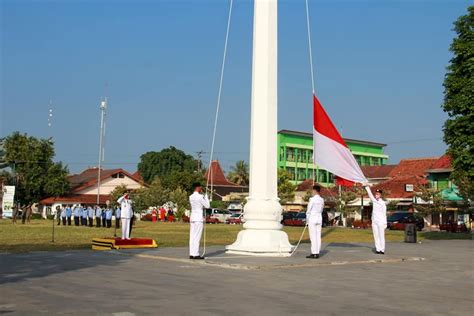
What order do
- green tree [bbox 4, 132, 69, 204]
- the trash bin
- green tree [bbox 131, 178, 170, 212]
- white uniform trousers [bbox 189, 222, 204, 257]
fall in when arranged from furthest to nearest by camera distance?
green tree [bbox 131, 178, 170, 212] < green tree [bbox 4, 132, 69, 204] < the trash bin < white uniform trousers [bbox 189, 222, 204, 257]

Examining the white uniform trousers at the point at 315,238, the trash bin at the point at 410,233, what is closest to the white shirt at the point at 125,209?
the white uniform trousers at the point at 315,238

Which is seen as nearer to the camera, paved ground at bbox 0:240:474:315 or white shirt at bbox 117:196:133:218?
paved ground at bbox 0:240:474:315

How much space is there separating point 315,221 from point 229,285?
6411 mm

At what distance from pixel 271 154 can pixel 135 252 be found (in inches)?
182

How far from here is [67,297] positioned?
9.20 meters

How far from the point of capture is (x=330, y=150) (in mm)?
17141

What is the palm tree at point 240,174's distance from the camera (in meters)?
116

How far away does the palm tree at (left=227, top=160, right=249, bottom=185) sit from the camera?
116 meters

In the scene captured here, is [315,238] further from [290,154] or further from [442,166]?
[290,154]

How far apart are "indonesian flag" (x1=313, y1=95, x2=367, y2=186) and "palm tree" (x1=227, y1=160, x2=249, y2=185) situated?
97299 millimetres

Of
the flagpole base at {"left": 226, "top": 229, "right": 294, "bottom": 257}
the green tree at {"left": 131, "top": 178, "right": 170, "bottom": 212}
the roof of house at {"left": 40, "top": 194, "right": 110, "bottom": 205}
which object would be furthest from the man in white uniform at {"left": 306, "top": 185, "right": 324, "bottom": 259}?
the roof of house at {"left": 40, "top": 194, "right": 110, "bottom": 205}

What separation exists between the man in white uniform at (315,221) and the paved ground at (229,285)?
39 cm

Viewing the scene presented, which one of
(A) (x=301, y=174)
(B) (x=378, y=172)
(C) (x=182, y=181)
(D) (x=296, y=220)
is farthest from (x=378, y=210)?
(A) (x=301, y=174)

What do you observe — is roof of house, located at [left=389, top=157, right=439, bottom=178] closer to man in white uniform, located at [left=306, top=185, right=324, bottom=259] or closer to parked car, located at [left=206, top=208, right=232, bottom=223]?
parked car, located at [left=206, top=208, right=232, bottom=223]
